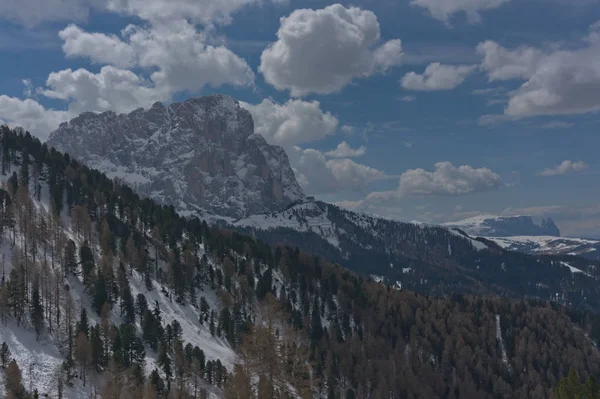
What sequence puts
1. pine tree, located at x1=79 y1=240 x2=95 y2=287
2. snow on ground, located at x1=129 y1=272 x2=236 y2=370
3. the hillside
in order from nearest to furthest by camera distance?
the hillside → snow on ground, located at x1=129 y1=272 x2=236 y2=370 → pine tree, located at x1=79 y1=240 x2=95 y2=287

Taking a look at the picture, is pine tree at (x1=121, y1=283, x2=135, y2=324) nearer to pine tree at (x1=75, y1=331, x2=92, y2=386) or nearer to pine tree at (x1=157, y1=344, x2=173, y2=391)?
pine tree at (x1=157, y1=344, x2=173, y2=391)

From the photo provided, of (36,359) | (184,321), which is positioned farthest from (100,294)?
(36,359)

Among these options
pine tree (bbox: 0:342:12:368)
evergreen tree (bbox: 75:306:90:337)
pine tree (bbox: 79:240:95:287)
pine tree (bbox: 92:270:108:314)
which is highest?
pine tree (bbox: 79:240:95:287)

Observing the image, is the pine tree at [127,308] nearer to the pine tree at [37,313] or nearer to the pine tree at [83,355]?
the pine tree at [37,313]

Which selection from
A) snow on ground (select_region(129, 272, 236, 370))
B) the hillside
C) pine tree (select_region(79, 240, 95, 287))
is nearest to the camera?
the hillside

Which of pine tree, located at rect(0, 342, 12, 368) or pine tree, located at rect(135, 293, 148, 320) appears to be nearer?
pine tree, located at rect(0, 342, 12, 368)

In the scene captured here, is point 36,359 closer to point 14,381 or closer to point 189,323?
point 14,381

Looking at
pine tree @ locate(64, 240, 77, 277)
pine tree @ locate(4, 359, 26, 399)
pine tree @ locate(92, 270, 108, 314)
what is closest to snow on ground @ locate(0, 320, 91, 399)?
pine tree @ locate(4, 359, 26, 399)

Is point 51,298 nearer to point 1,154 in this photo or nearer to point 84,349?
point 84,349
